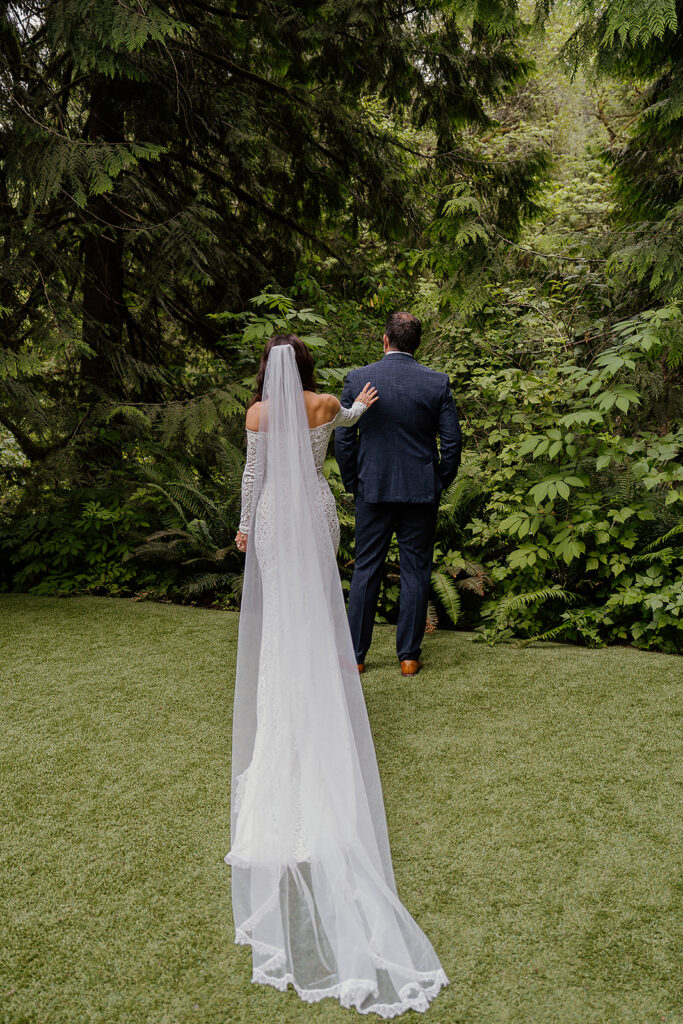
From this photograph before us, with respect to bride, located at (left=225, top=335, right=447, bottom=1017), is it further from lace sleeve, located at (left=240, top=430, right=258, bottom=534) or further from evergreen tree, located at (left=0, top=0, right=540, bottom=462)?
evergreen tree, located at (left=0, top=0, right=540, bottom=462)

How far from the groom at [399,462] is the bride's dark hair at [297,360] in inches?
45.2

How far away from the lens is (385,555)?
441 centimetres

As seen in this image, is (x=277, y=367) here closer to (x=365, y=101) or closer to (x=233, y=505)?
(x=233, y=505)

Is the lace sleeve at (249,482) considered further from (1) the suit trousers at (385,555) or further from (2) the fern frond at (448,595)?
(2) the fern frond at (448,595)

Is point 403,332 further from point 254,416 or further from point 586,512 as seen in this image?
point 586,512

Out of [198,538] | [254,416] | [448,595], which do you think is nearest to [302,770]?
[254,416]

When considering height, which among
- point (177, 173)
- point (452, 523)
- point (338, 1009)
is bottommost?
point (338, 1009)

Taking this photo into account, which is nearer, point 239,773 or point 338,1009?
point 338,1009

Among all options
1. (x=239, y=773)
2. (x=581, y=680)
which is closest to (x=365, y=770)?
(x=239, y=773)

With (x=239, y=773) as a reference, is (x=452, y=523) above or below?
above

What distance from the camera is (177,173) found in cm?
787

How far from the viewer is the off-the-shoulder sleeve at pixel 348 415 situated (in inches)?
139

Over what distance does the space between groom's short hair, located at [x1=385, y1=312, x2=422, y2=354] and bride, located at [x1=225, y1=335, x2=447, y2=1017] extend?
4.19ft

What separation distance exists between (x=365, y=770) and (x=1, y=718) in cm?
243
